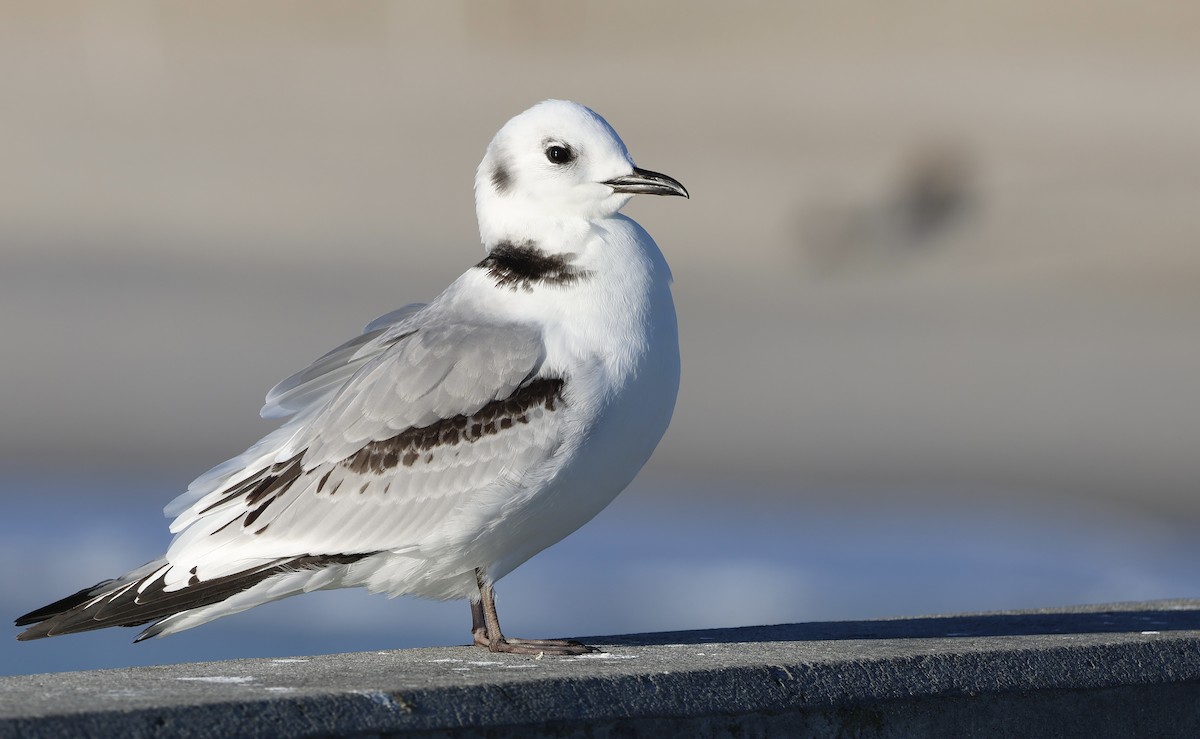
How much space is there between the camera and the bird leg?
527 cm

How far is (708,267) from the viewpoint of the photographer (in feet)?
97.1

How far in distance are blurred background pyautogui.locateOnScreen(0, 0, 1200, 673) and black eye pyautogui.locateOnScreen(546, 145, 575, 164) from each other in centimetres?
566

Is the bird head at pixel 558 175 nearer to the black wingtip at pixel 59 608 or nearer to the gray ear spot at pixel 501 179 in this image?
the gray ear spot at pixel 501 179

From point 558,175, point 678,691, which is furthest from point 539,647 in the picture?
point 558,175

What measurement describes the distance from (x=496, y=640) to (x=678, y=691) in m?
0.96

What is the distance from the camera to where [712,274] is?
29.2m

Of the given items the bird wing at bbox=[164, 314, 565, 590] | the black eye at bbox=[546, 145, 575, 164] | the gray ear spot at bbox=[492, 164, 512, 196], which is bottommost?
the bird wing at bbox=[164, 314, 565, 590]

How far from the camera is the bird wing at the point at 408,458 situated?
207 inches

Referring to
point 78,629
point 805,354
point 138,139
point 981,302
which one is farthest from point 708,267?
point 78,629

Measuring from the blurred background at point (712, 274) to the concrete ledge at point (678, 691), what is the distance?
5.89m

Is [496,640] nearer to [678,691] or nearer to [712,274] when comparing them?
[678,691]

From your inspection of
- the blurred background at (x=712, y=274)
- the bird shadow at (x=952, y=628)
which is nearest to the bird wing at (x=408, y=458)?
the bird shadow at (x=952, y=628)

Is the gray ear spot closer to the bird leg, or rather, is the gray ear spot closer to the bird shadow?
the bird leg

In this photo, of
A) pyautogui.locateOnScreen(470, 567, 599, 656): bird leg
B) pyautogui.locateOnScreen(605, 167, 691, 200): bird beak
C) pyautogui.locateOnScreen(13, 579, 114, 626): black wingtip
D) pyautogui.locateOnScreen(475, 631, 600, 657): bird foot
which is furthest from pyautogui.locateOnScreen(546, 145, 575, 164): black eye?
pyautogui.locateOnScreen(13, 579, 114, 626): black wingtip
